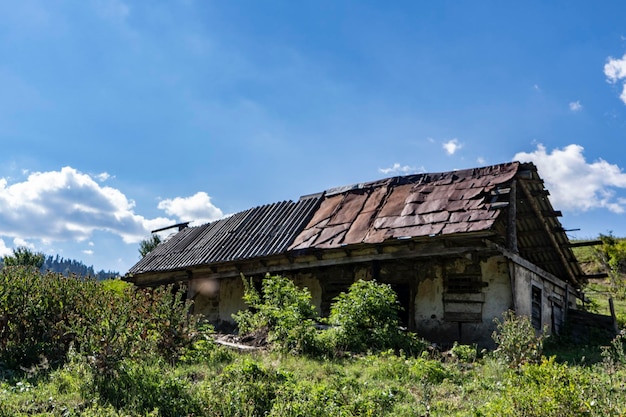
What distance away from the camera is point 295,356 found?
890 centimetres

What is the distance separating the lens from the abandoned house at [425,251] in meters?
11.9

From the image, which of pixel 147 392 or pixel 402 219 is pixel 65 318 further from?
pixel 402 219

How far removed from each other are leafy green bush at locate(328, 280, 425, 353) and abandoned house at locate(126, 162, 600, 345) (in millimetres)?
1226

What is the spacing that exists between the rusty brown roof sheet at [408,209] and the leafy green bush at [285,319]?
2546mm

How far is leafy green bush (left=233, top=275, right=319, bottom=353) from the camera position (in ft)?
30.1

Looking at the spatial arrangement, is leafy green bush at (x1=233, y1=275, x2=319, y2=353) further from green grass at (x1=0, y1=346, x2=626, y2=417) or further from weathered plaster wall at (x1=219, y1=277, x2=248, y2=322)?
weathered plaster wall at (x1=219, y1=277, x2=248, y2=322)

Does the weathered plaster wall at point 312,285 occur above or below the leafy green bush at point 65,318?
above

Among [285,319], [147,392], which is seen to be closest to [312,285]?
[285,319]

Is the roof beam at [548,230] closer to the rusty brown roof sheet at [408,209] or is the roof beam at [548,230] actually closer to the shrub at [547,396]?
the rusty brown roof sheet at [408,209]

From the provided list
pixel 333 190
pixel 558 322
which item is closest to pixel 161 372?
pixel 333 190

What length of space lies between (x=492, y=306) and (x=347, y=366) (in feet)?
15.7

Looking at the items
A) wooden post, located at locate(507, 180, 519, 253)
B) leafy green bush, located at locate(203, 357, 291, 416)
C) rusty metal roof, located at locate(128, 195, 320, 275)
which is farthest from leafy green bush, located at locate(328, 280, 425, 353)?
rusty metal roof, located at locate(128, 195, 320, 275)

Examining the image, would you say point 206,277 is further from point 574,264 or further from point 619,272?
point 619,272

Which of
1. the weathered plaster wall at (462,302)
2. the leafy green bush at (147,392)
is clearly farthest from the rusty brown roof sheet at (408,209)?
the leafy green bush at (147,392)
